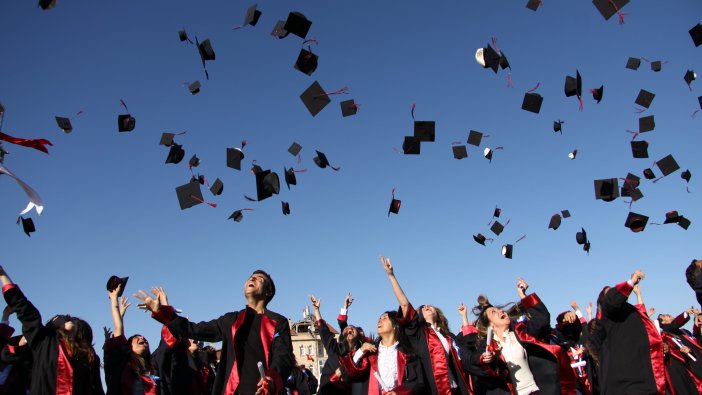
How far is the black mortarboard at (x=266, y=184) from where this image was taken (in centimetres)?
827

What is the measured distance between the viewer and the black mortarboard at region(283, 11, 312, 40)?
7.77 m

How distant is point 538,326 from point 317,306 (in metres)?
2.66

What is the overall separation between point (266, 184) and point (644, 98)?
7.10 m

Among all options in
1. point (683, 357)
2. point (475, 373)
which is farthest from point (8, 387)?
point (683, 357)

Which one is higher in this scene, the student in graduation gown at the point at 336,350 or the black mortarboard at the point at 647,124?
the black mortarboard at the point at 647,124

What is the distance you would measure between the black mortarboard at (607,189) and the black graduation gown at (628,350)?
4.48 metres

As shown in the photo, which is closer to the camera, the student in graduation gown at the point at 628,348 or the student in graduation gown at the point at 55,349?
the student in graduation gown at the point at 55,349

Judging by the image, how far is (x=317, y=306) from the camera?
23.4 ft

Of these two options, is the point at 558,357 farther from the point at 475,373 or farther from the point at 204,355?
the point at 204,355

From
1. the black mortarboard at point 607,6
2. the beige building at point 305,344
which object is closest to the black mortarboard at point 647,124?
Answer: the black mortarboard at point 607,6

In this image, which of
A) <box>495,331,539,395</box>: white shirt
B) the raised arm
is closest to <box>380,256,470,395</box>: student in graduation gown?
→ the raised arm

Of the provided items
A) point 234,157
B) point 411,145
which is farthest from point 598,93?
point 234,157

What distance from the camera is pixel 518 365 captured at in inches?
220

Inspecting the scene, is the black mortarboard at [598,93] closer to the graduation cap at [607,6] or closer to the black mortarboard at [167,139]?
the graduation cap at [607,6]
